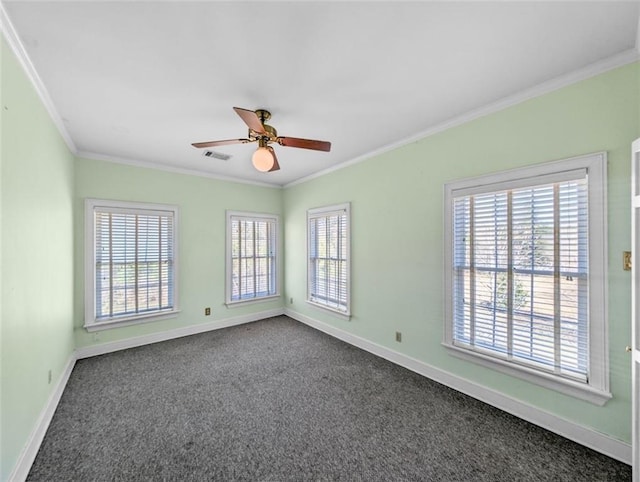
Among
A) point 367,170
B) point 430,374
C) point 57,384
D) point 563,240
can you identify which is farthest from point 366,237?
point 57,384

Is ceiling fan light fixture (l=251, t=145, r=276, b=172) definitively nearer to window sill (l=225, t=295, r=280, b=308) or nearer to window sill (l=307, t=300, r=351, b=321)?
window sill (l=307, t=300, r=351, b=321)

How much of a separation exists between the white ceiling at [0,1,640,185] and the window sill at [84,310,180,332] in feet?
7.75

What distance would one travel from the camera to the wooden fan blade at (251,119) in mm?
1881

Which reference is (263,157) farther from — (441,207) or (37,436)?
(37,436)

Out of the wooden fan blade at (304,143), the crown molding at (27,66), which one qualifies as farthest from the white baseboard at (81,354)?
the wooden fan blade at (304,143)

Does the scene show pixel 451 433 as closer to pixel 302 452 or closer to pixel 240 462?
pixel 302 452

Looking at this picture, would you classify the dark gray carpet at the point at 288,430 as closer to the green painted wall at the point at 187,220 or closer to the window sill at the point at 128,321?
the window sill at the point at 128,321

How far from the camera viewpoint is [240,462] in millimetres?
1760

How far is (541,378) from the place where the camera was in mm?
2070

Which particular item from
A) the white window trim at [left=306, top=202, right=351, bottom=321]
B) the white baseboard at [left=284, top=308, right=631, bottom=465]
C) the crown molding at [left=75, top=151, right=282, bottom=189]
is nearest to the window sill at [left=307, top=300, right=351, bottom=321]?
the white window trim at [left=306, top=202, right=351, bottom=321]

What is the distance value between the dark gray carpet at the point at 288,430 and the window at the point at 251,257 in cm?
172

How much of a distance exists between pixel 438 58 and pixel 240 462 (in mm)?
2975

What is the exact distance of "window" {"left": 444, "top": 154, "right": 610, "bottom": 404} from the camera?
185 centimetres

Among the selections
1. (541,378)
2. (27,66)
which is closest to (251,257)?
(27,66)
